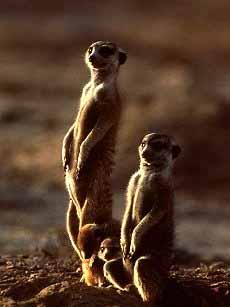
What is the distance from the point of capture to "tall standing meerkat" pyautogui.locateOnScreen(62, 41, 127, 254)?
1028cm

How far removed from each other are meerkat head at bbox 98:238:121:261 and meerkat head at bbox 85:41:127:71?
1.62m

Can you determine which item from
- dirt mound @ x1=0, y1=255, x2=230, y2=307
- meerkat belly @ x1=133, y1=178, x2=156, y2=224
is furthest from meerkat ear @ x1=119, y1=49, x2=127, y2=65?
dirt mound @ x1=0, y1=255, x2=230, y2=307

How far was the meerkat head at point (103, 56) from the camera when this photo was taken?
10.4 meters

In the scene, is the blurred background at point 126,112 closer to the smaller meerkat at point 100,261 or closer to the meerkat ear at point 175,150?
the smaller meerkat at point 100,261

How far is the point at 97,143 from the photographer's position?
406 inches

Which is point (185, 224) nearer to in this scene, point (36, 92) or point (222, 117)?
point (222, 117)

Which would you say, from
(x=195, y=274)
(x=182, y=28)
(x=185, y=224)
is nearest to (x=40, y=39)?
(x=182, y=28)

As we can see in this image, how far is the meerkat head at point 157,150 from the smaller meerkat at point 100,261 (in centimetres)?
85

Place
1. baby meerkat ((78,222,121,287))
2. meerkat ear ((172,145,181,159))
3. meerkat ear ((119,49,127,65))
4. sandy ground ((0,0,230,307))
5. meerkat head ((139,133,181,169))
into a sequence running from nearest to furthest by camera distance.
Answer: meerkat head ((139,133,181,169))
meerkat ear ((172,145,181,159))
baby meerkat ((78,222,121,287))
meerkat ear ((119,49,127,65))
sandy ground ((0,0,230,307))

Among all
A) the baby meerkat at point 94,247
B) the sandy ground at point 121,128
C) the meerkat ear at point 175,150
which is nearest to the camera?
the meerkat ear at point 175,150

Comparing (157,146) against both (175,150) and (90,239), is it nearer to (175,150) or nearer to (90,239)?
(175,150)

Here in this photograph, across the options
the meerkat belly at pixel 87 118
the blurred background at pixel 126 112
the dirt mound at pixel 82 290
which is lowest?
the blurred background at pixel 126 112

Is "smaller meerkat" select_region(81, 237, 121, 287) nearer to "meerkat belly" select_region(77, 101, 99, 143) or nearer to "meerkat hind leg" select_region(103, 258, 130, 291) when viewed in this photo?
"meerkat hind leg" select_region(103, 258, 130, 291)

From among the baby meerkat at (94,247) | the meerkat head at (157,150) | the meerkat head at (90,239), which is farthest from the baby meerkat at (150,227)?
the meerkat head at (90,239)
